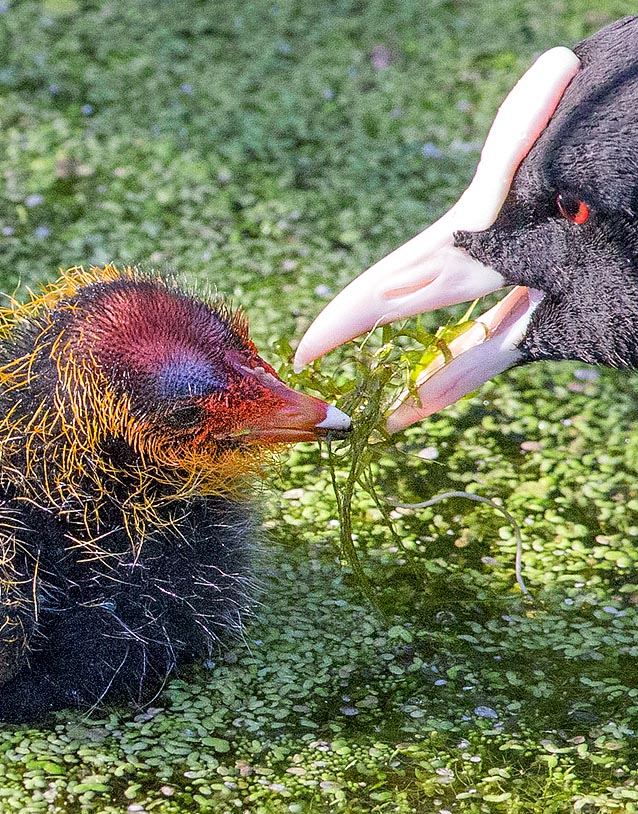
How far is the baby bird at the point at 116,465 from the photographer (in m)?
2.54

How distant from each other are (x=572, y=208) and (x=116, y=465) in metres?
1.02

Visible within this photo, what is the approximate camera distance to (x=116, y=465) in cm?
259

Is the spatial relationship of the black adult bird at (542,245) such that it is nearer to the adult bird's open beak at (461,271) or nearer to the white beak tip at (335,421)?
the adult bird's open beak at (461,271)

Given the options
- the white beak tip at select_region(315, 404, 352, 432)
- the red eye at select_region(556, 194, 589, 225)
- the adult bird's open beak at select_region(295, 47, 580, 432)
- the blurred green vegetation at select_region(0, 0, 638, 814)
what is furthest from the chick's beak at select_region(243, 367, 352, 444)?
the red eye at select_region(556, 194, 589, 225)

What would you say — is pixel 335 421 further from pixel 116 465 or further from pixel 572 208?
pixel 572 208

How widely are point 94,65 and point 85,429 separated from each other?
3016 mm

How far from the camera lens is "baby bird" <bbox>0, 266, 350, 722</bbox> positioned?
8.32 feet

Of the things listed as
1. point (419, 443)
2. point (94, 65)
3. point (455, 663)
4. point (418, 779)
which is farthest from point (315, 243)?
point (418, 779)

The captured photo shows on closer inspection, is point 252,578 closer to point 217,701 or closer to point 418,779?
point 217,701

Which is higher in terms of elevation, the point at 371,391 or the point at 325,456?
the point at 371,391

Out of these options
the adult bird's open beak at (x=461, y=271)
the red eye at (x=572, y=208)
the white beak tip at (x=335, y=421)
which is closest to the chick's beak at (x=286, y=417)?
the white beak tip at (x=335, y=421)

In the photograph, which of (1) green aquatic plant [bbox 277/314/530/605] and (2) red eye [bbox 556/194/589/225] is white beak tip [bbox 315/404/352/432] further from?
(2) red eye [bbox 556/194/589/225]

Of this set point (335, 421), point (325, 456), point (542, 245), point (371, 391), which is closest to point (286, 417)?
point (335, 421)

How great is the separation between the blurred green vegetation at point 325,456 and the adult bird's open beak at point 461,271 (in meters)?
0.48
